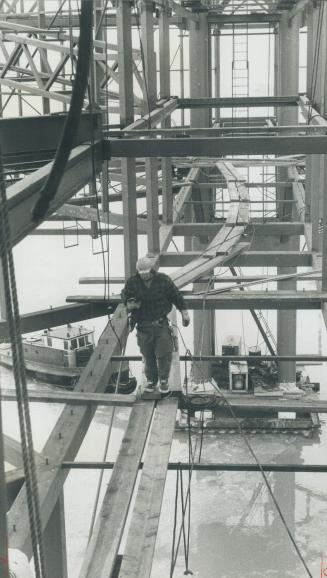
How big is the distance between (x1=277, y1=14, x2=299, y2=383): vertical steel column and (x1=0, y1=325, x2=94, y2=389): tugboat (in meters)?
8.22

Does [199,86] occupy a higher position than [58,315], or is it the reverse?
[199,86]

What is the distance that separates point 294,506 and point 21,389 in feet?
59.1

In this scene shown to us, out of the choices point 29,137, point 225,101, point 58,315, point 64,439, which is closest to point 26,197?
point 29,137

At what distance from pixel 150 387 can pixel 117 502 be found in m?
2.35

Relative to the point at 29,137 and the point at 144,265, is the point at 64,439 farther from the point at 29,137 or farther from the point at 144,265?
the point at 29,137

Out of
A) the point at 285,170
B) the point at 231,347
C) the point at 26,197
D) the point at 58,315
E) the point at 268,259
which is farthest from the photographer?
the point at 285,170

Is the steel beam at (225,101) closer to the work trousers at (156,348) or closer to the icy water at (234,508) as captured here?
the icy water at (234,508)

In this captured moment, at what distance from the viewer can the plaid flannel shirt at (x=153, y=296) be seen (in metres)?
9.32

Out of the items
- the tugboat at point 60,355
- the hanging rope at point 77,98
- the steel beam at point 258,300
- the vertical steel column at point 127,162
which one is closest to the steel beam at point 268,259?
the vertical steel column at point 127,162

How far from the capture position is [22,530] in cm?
671

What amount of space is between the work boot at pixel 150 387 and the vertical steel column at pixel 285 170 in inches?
546

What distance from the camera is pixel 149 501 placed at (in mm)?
7207

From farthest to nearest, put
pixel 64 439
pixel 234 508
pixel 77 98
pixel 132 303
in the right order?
pixel 234 508 → pixel 132 303 → pixel 64 439 → pixel 77 98

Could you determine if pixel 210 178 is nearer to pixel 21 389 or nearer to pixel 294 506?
pixel 294 506
